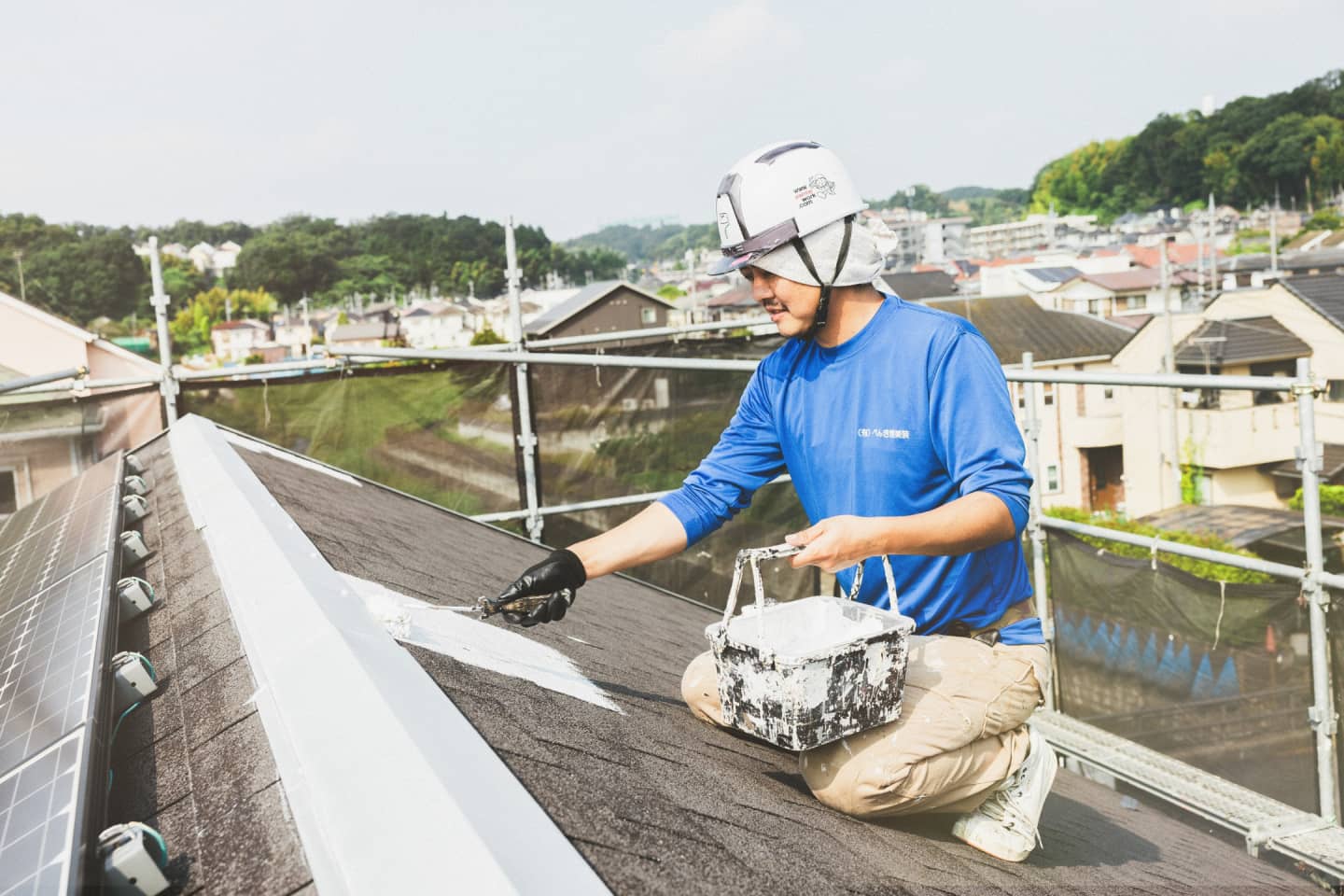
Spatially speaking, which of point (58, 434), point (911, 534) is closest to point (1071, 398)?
point (58, 434)

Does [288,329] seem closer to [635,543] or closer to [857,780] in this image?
[635,543]

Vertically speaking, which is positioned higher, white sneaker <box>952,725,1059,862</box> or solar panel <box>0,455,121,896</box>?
solar panel <box>0,455,121,896</box>

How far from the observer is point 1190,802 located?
14.6 ft

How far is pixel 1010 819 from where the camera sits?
7.49ft

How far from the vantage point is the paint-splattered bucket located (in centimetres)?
188

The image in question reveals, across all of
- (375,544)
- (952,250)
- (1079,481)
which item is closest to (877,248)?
(375,544)

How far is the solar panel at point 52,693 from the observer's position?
3.86 feet

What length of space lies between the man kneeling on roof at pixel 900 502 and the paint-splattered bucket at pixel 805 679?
0.11 meters

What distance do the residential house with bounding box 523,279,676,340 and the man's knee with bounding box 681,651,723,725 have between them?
46.7m

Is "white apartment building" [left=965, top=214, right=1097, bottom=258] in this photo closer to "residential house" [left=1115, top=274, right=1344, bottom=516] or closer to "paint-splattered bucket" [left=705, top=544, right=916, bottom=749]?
"residential house" [left=1115, top=274, right=1344, bottom=516]

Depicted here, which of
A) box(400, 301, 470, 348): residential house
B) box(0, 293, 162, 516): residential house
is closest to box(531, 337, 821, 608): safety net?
box(0, 293, 162, 516): residential house

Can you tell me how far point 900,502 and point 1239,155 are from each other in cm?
13096

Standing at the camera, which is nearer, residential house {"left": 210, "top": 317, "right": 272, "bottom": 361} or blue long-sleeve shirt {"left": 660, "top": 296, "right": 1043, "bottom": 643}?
blue long-sleeve shirt {"left": 660, "top": 296, "right": 1043, "bottom": 643}

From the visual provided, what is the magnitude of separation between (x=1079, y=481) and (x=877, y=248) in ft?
118
